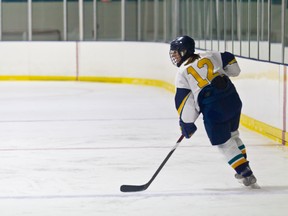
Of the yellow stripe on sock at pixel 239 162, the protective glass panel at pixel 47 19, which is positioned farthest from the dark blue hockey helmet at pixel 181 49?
the protective glass panel at pixel 47 19

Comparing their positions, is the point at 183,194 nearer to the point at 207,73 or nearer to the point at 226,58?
the point at 207,73

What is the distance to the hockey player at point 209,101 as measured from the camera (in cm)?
571

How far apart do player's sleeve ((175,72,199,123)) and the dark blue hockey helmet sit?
0.19 m

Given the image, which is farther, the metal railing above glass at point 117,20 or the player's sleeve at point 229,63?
the metal railing above glass at point 117,20

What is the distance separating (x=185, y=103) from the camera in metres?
5.69

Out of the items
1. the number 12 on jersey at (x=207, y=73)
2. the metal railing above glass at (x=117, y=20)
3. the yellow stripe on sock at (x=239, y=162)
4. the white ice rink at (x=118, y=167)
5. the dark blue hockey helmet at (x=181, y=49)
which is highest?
the dark blue hockey helmet at (x=181, y=49)

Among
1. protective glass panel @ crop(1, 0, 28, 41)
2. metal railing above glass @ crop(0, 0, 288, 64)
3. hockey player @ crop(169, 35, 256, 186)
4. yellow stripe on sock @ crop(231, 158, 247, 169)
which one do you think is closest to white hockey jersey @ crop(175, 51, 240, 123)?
hockey player @ crop(169, 35, 256, 186)

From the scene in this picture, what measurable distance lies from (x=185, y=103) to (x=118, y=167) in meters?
1.39

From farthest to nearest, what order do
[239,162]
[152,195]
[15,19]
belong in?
[15,19] < [239,162] < [152,195]

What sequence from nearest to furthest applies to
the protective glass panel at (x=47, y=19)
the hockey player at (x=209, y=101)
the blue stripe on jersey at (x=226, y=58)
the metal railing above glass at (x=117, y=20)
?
the hockey player at (x=209, y=101)
the blue stripe on jersey at (x=226, y=58)
the metal railing above glass at (x=117, y=20)
the protective glass panel at (x=47, y=19)

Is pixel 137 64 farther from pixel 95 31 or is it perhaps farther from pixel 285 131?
pixel 285 131

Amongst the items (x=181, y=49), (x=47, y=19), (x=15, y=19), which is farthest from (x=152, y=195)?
(x=47, y=19)

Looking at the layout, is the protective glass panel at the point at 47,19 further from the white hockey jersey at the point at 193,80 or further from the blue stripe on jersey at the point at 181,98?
the blue stripe on jersey at the point at 181,98

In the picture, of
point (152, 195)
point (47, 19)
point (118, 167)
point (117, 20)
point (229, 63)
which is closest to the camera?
point (152, 195)
